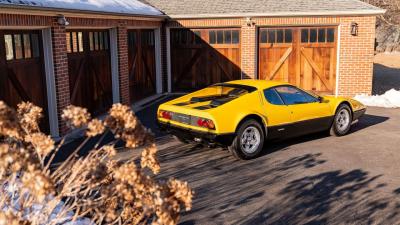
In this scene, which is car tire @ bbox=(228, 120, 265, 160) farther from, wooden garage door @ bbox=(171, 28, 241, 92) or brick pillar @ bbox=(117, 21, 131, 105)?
wooden garage door @ bbox=(171, 28, 241, 92)

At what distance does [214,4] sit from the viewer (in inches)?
688

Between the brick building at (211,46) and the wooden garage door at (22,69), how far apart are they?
1256 mm

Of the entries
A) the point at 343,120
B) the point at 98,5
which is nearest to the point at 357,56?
the point at 343,120

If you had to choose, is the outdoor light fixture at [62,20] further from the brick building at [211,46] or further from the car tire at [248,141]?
the car tire at [248,141]

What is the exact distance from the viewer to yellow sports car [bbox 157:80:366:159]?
26.8 ft

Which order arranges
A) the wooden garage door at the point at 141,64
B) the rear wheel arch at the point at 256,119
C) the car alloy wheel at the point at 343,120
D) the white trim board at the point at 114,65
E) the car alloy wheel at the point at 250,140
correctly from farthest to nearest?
the wooden garage door at the point at 141,64
the white trim board at the point at 114,65
the car alloy wheel at the point at 343,120
the car alloy wheel at the point at 250,140
the rear wheel arch at the point at 256,119

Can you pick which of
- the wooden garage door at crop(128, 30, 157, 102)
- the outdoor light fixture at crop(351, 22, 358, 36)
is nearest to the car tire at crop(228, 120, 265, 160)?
the wooden garage door at crop(128, 30, 157, 102)

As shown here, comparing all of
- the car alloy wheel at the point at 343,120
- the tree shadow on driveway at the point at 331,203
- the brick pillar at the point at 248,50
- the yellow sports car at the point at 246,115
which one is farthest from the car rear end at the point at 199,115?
the brick pillar at the point at 248,50

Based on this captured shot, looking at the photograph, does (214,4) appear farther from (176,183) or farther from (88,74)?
(176,183)

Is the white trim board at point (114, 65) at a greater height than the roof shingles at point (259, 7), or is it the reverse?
the roof shingles at point (259, 7)

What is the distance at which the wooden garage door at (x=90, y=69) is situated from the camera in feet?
36.7

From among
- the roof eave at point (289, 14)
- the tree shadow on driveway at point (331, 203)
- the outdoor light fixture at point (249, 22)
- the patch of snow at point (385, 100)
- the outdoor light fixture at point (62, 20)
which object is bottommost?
the tree shadow on driveway at point (331, 203)

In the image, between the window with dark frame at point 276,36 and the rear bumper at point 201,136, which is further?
the window with dark frame at point 276,36

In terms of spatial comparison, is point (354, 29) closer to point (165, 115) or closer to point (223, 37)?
point (223, 37)
